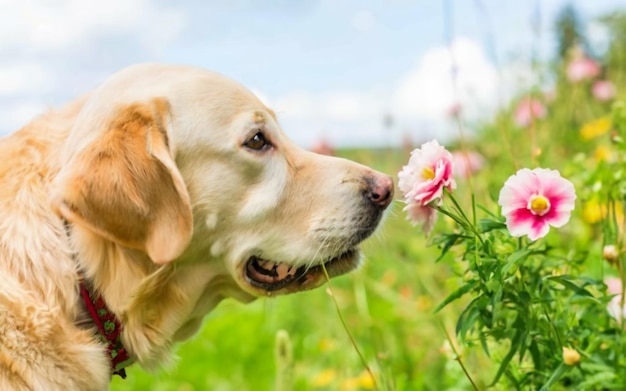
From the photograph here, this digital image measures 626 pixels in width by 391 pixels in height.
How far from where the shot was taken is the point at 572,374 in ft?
7.67

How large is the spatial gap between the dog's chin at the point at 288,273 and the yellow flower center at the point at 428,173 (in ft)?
2.18

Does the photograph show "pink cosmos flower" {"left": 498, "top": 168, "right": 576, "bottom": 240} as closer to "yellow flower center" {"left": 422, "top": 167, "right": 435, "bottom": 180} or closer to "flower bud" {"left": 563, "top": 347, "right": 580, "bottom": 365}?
"yellow flower center" {"left": 422, "top": 167, "right": 435, "bottom": 180}

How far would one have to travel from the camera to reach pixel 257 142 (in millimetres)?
2604

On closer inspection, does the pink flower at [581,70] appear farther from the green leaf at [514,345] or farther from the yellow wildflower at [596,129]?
the green leaf at [514,345]

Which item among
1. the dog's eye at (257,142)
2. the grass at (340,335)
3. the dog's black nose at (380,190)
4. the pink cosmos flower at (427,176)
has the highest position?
the pink cosmos flower at (427,176)

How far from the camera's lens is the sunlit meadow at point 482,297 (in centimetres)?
208

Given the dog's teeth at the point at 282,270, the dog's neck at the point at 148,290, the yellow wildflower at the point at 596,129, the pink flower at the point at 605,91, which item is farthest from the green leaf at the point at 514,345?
the pink flower at the point at 605,91

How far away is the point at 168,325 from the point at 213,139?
2.03 ft

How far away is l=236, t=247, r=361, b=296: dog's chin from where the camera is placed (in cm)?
257

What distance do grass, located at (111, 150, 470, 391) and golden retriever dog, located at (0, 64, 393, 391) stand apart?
3.36 ft

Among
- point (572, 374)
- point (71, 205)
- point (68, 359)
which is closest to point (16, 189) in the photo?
point (71, 205)

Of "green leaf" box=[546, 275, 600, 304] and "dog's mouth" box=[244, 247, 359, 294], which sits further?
"dog's mouth" box=[244, 247, 359, 294]

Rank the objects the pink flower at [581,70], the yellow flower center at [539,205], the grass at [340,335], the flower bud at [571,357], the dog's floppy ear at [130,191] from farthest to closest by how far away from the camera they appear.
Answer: the pink flower at [581,70] < the grass at [340,335] < the dog's floppy ear at [130,191] < the flower bud at [571,357] < the yellow flower center at [539,205]

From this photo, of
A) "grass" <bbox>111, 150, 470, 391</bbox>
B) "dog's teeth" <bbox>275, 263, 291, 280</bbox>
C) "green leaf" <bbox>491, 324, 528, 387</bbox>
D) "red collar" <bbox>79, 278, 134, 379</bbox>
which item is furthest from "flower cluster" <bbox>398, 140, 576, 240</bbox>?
"grass" <bbox>111, 150, 470, 391</bbox>
